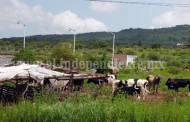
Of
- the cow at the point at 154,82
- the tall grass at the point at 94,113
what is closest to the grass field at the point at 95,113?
the tall grass at the point at 94,113

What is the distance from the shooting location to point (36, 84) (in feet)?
68.4

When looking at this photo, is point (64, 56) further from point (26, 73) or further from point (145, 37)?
point (145, 37)

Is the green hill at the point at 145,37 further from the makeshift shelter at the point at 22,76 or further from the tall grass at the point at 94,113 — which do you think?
the tall grass at the point at 94,113

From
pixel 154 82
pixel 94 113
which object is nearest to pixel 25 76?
pixel 94 113

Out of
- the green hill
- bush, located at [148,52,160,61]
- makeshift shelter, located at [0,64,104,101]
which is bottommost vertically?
makeshift shelter, located at [0,64,104,101]

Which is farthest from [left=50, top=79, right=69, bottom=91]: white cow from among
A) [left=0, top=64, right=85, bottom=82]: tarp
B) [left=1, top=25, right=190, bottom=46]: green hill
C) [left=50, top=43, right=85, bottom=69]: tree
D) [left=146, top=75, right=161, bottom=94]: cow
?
[left=1, top=25, right=190, bottom=46]: green hill

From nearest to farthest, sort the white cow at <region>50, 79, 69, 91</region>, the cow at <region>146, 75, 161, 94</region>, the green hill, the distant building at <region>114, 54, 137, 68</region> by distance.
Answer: the white cow at <region>50, 79, 69, 91</region>, the cow at <region>146, 75, 161, 94</region>, the distant building at <region>114, 54, 137, 68</region>, the green hill

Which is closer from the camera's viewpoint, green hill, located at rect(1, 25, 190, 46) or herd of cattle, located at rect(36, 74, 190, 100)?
herd of cattle, located at rect(36, 74, 190, 100)

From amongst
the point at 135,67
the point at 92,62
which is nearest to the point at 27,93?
the point at 92,62

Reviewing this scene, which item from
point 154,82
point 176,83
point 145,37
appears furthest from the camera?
point 145,37

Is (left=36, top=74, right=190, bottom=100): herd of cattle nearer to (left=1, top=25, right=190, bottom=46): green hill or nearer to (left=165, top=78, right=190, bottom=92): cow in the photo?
(left=165, top=78, right=190, bottom=92): cow

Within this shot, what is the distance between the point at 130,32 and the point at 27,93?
14869 centimetres

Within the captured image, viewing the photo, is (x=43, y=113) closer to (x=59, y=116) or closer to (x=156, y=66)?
(x=59, y=116)

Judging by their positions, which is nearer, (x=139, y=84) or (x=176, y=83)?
(x=139, y=84)
